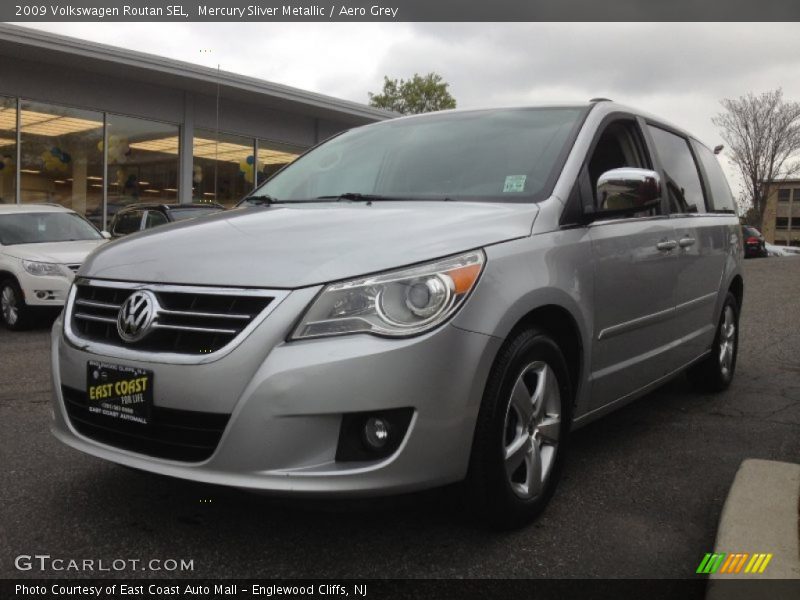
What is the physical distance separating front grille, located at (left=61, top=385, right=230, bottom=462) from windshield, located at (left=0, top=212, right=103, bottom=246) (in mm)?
7422

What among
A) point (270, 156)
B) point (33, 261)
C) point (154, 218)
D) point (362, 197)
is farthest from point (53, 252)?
point (270, 156)

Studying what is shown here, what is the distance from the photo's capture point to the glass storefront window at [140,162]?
55.1 ft

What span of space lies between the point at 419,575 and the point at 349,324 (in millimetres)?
854

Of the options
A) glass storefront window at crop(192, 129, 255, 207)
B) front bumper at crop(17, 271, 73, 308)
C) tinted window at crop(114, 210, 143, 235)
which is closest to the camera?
front bumper at crop(17, 271, 73, 308)

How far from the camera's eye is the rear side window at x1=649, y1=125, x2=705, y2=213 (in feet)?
14.6

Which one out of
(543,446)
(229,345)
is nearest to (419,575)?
(543,446)

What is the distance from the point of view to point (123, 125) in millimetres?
16812

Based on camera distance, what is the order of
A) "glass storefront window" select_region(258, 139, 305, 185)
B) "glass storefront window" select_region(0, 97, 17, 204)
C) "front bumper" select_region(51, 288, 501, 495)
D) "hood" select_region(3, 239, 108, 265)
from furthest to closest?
"glass storefront window" select_region(258, 139, 305, 185) < "glass storefront window" select_region(0, 97, 17, 204) < "hood" select_region(3, 239, 108, 265) < "front bumper" select_region(51, 288, 501, 495)

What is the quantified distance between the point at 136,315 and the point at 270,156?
18.1m

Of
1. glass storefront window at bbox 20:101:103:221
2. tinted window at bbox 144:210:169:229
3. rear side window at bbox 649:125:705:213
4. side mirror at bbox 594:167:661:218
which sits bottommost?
tinted window at bbox 144:210:169:229

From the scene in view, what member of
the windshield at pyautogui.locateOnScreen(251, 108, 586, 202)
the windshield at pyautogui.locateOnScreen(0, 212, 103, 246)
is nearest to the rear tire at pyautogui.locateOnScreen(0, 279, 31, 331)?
the windshield at pyautogui.locateOnScreen(0, 212, 103, 246)

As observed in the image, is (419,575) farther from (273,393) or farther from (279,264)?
(279,264)

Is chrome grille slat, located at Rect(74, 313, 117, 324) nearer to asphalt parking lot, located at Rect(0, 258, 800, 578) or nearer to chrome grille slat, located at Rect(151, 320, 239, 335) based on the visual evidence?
chrome grille slat, located at Rect(151, 320, 239, 335)

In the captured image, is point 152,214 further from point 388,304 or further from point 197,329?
point 388,304
